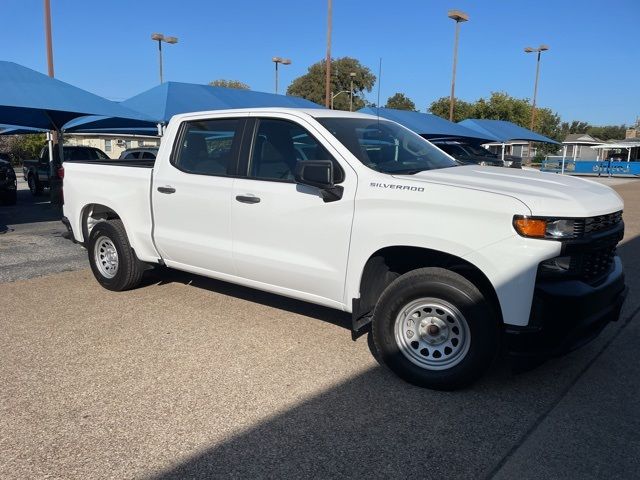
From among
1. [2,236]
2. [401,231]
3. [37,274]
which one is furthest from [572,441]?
[2,236]

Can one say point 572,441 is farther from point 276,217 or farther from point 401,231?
point 276,217

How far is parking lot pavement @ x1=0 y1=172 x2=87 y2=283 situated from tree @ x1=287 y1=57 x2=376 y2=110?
60428 millimetres

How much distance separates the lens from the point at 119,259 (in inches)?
236

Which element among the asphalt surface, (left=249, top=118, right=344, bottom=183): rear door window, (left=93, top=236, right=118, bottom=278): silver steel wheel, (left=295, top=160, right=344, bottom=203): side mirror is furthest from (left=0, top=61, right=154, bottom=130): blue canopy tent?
(left=295, top=160, right=344, bottom=203): side mirror

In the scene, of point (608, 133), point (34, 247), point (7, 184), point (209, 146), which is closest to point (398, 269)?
point (209, 146)

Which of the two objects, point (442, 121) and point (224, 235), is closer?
point (224, 235)

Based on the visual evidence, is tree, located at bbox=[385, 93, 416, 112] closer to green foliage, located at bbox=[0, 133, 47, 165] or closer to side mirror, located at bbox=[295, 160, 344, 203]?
green foliage, located at bbox=[0, 133, 47, 165]

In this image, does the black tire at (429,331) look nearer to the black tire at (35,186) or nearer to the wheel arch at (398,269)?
the wheel arch at (398,269)

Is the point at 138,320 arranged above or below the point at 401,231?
below

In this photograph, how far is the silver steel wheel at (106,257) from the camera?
618 centimetres

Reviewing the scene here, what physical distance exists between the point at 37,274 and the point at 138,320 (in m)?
2.76

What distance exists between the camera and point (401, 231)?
3816mm

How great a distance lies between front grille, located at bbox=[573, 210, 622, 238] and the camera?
11.3 feet

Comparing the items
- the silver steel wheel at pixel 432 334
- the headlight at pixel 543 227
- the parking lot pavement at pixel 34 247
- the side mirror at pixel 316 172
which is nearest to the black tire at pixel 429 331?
the silver steel wheel at pixel 432 334
